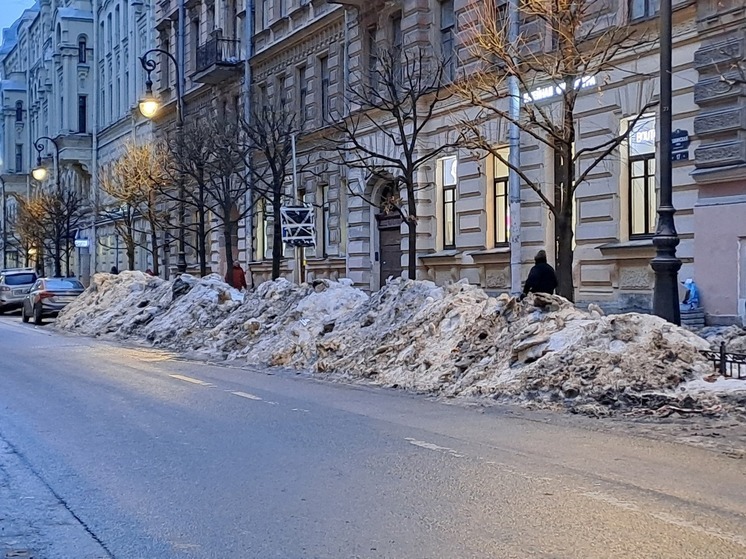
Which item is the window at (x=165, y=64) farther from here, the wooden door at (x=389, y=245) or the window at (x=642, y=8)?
the window at (x=642, y=8)

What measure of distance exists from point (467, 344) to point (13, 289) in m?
29.4

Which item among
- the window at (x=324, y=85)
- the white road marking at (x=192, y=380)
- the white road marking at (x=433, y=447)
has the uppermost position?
the window at (x=324, y=85)

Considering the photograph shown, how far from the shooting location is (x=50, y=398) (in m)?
12.3

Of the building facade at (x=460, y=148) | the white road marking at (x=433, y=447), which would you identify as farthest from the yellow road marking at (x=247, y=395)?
the building facade at (x=460, y=148)

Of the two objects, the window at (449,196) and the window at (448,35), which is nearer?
the window at (448,35)

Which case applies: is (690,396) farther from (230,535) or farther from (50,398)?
(50,398)

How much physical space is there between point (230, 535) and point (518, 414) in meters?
5.47

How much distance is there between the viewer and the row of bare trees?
14898 mm

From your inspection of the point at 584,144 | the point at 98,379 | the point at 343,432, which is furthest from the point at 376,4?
the point at 343,432

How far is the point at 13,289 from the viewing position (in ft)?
127

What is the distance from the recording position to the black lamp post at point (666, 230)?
12.9 meters

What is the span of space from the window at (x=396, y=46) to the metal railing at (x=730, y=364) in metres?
13.1

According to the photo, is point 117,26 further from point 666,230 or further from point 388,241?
point 666,230

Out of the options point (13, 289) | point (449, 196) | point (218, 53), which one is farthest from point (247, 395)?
point (13, 289)
